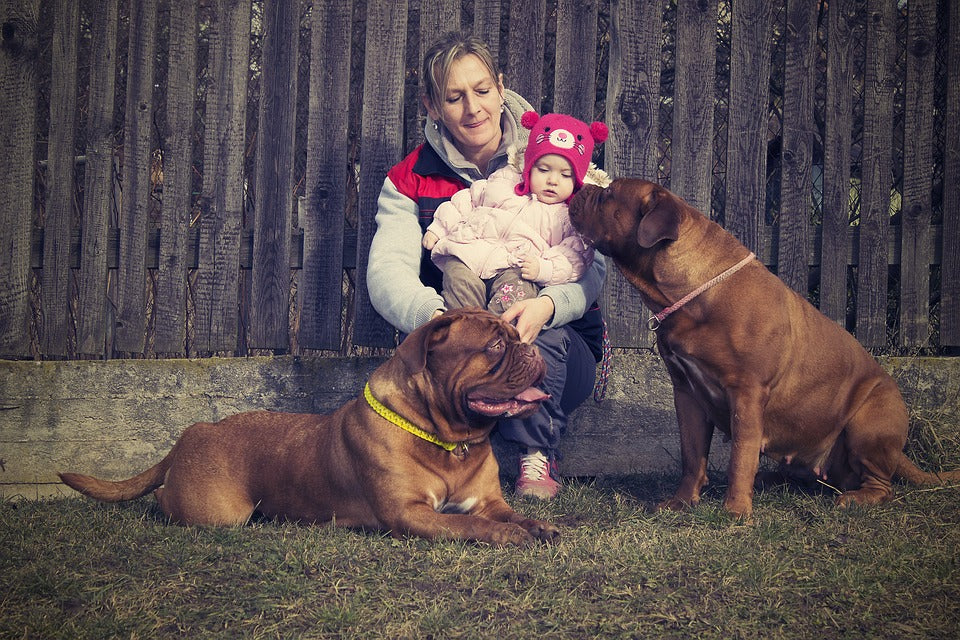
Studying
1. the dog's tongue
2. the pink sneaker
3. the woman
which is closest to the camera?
the dog's tongue

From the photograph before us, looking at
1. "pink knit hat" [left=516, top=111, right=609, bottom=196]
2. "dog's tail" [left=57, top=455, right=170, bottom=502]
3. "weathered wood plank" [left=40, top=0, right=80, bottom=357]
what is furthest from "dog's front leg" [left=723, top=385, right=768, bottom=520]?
"weathered wood plank" [left=40, top=0, right=80, bottom=357]

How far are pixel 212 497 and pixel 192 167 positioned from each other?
2.29 m

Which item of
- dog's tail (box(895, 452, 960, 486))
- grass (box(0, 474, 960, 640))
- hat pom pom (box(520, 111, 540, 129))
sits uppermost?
hat pom pom (box(520, 111, 540, 129))

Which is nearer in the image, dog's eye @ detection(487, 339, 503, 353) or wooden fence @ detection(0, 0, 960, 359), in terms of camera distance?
dog's eye @ detection(487, 339, 503, 353)

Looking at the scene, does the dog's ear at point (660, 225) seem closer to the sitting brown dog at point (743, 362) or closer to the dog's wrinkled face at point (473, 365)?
the sitting brown dog at point (743, 362)

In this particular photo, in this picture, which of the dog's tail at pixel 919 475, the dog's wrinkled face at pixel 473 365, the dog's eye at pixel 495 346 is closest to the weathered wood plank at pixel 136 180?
the dog's wrinkled face at pixel 473 365

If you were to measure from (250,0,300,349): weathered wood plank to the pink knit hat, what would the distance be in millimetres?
1561

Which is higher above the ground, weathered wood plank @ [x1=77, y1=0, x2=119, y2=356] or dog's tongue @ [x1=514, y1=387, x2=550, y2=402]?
weathered wood plank @ [x1=77, y1=0, x2=119, y2=356]

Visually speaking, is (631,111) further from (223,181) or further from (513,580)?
(513,580)

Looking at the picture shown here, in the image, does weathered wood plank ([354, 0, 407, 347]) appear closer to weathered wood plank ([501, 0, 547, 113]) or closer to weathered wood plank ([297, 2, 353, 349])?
weathered wood plank ([297, 2, 353, 349])

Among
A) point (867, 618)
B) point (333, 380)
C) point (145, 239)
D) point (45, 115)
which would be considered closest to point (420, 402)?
point (333, 380)

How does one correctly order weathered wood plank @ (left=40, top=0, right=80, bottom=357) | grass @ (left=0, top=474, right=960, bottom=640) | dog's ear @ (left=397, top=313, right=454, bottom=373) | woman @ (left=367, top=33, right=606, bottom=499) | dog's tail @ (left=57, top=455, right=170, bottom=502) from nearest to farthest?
1. grass @ (left=0, top=474, right=960, bottom=640)
2. dog's ear @ (left=397, top=313, right=454, bottom=373)
3. dog's tail @ (left=57, top=455, right=170, bottom=502)
4. woman @ (left=367, top=33, right=606, bottom=499)
5. weathered wood plank @ (left=40, top=0, right=80, bottom=357)

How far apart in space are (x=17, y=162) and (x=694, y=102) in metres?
4.18

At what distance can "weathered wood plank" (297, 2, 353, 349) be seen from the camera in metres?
4.99
